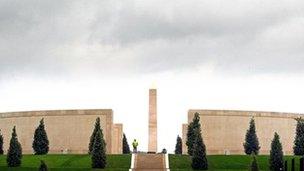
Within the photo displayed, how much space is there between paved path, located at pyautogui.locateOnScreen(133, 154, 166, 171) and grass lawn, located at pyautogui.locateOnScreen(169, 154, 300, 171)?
2.44ft

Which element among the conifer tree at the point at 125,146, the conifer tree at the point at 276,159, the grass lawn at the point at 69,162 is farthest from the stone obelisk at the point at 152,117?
the conifer tree at the point at 276,159

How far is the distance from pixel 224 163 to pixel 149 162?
5.86 meters

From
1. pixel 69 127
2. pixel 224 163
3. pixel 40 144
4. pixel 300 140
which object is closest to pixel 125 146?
pixel 69 127

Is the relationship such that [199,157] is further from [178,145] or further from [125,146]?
[125,146]

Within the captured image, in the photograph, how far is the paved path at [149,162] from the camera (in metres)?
49.6

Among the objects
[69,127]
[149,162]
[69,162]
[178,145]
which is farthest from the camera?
[178,145]

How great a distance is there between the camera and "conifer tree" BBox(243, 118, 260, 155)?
62.5 metres

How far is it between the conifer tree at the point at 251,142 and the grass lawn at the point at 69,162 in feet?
45.8

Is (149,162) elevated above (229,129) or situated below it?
below

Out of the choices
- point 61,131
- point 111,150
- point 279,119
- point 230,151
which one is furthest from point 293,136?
point 61,131

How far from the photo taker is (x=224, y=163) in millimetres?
50781

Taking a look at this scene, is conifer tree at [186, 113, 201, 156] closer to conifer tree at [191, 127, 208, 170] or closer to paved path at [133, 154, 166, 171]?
paved path at [133, 154, 166, 171]

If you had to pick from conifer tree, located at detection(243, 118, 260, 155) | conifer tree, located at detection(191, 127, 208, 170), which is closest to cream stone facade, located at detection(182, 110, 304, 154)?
conifer tree, located at detection(243, 118, 260, 155)

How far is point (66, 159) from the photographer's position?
5338cm
